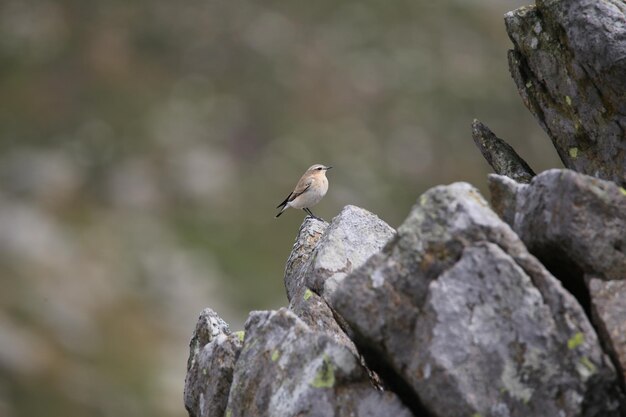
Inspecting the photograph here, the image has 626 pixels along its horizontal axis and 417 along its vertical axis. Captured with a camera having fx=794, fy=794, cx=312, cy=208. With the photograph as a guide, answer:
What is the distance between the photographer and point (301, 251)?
26.0 metres

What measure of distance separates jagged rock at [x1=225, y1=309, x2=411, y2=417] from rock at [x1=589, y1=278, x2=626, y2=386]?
3949mm

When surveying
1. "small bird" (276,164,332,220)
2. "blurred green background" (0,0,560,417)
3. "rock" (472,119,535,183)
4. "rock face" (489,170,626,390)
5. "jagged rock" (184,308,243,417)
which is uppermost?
"blurred green background" (0,0,560,417)

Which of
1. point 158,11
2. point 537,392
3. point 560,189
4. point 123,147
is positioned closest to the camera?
point 537,392

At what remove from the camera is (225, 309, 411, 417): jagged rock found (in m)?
15.7

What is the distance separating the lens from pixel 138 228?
4855 inches

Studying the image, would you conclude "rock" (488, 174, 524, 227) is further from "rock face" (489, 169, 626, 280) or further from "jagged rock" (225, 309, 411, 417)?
"jagged rock" (225, 309, 411, 417)

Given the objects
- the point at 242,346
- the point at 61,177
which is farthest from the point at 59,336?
the point at 242,346

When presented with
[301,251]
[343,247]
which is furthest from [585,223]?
[301,251]

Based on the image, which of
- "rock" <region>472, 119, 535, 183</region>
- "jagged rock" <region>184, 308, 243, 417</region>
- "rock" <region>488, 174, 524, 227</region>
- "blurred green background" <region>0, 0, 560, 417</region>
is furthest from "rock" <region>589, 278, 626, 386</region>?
"blurred green background" <region>0, 0, 560, 417</region>

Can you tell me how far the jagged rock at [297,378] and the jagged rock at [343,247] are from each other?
2902mm

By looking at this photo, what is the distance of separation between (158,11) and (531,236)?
6081 inches

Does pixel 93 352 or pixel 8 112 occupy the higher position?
pixel 8 112

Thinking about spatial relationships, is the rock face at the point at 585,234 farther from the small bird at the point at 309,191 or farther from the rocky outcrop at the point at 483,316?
the small bird at the point at 309,191

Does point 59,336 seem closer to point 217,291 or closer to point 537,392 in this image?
point 217,291
